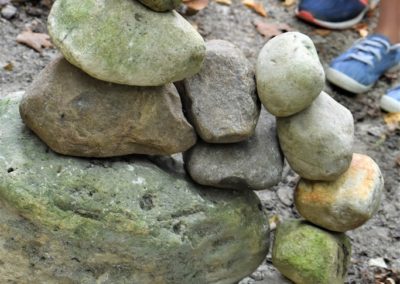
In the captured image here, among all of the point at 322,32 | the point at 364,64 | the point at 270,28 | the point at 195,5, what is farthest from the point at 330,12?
the point at 195,5

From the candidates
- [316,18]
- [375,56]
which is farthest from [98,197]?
[316,18]

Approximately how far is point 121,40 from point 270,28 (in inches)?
76.4

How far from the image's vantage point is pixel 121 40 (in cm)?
172

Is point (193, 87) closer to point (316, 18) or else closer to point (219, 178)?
point (219, 178)

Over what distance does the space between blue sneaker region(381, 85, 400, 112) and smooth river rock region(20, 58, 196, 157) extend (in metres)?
1.54

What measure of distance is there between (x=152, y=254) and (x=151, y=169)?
9.1 inches

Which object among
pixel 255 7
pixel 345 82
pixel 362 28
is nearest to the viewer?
pixel 345 82

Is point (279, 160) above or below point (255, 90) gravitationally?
below

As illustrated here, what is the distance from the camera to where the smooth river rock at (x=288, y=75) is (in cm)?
182

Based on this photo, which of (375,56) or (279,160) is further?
(375,56)

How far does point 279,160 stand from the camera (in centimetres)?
200

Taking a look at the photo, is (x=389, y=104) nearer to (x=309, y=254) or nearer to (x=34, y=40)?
(x=309, y=254)

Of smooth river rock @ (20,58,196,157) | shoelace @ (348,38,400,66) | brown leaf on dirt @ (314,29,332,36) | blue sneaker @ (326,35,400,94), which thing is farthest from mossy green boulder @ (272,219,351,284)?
brown leaf on dirt @ (314,29,332,36)

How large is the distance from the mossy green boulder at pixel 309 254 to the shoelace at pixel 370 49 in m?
1.49
